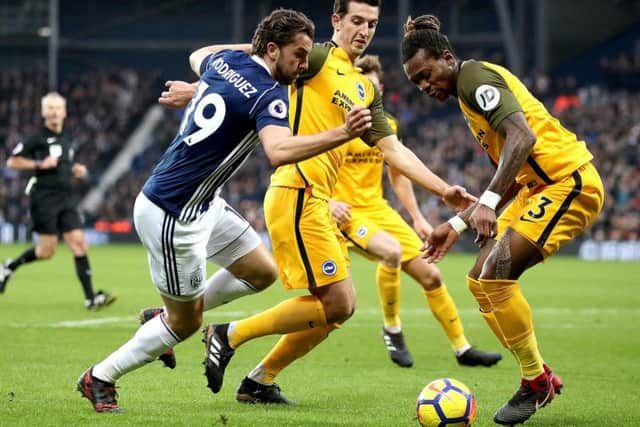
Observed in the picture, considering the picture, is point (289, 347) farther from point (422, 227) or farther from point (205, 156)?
point (422, 227)

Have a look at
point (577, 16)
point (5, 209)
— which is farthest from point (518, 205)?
point (577, 16)

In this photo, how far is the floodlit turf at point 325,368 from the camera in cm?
654

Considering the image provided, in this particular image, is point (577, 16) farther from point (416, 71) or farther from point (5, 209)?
point (416, 71)

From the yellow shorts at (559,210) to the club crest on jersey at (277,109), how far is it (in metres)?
1.74

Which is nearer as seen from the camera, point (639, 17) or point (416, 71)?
point (416, 71)

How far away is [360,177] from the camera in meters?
10.1

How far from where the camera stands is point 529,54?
140 feet

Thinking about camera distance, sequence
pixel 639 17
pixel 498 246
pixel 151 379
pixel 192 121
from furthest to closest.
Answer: pixel 639 17 < pixel 151 379 < pixel 498 246 < pixel 192 121

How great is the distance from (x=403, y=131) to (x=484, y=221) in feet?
106

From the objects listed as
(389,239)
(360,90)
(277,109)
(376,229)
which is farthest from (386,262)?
(277,109)

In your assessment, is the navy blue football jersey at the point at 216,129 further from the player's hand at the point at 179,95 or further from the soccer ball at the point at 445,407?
the soccer ball at the point at 445,407

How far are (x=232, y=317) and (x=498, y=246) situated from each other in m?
6.17

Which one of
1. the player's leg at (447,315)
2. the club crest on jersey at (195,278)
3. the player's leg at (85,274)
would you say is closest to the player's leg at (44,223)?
the player's leg at (85,274)

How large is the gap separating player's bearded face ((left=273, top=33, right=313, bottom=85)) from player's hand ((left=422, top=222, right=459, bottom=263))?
1244 mm
